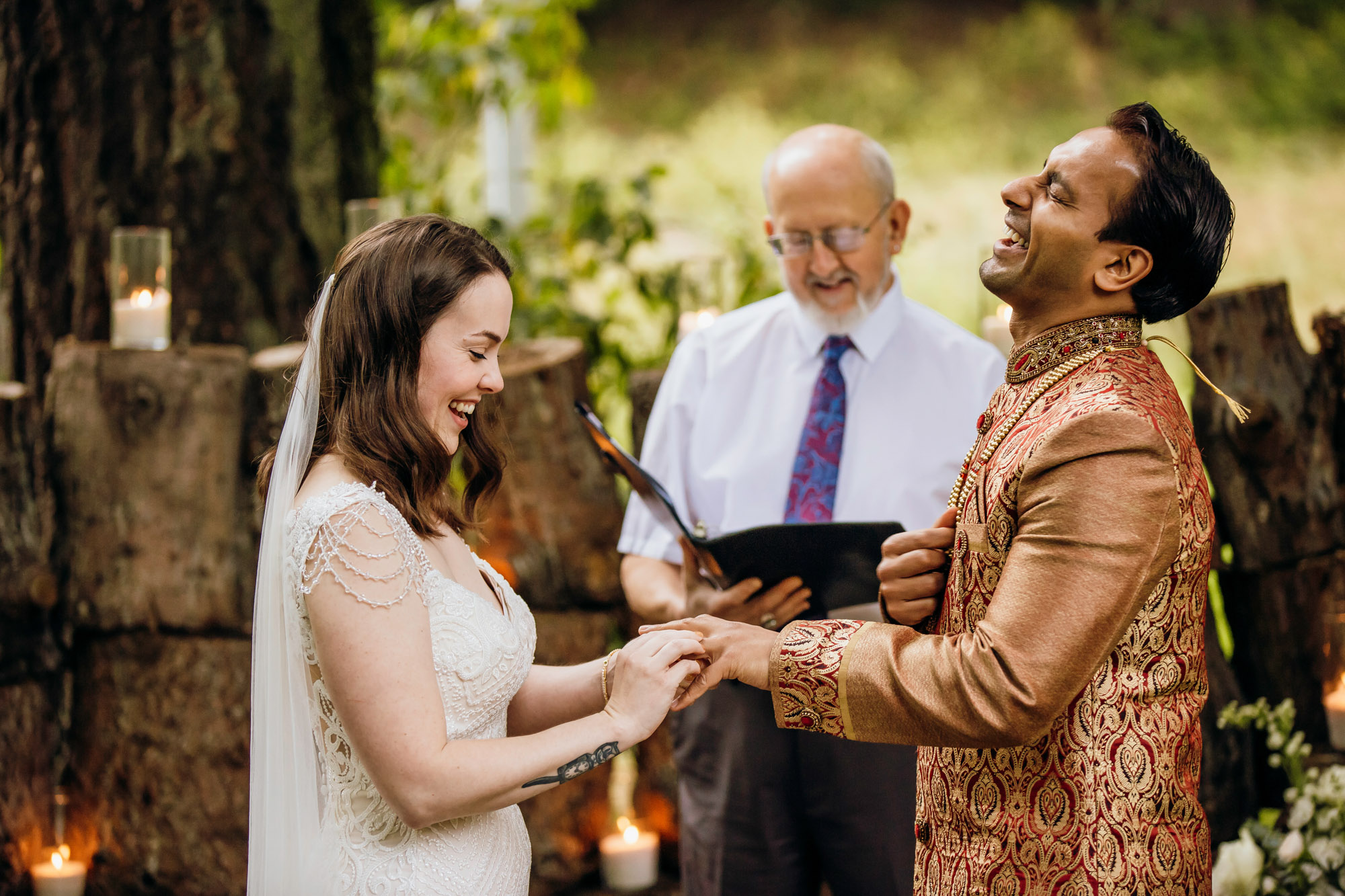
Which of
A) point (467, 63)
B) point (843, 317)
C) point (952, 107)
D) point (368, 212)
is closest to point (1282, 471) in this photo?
point (843, 317)

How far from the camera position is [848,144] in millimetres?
2500

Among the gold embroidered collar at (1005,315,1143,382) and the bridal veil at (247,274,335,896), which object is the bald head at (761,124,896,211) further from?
the bridal veil at (247,274,335,896)

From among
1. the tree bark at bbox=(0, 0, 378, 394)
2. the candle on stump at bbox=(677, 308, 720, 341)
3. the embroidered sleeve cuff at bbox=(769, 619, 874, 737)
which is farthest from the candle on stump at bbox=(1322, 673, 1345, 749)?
the tree bark at bbox=(0, 0, 378, 394)

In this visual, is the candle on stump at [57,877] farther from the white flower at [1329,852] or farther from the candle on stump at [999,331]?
the white flower at [1329,852]

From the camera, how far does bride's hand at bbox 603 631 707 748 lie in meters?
1.65

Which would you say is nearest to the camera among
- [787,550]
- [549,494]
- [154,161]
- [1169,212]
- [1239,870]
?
[1169,212]

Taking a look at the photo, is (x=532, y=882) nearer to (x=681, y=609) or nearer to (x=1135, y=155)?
(x=681, y=609)

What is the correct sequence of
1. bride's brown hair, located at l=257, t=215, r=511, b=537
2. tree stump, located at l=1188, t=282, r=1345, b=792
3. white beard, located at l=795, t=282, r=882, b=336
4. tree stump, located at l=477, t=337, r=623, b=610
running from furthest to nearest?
tree stump, located at l=477, t=337, r=623, b=610, tree stump, located at l=1188, t=282, r=1345, b=792, white beard, located at l=795, t=282, r=882, b=336, bride's brown hair, located at l=257, t=215, r=511, b=537

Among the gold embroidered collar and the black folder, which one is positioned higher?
the gold embroidered collar

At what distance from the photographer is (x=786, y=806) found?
2.38 metres

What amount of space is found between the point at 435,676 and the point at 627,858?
6.05 ft

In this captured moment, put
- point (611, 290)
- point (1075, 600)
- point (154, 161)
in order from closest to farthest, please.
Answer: point (1075, 600)
point (154, 161)
point (611, 290)

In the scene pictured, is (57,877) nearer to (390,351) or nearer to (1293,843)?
(390,351)

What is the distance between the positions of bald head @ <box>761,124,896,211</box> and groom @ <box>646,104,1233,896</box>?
0.91 meters
